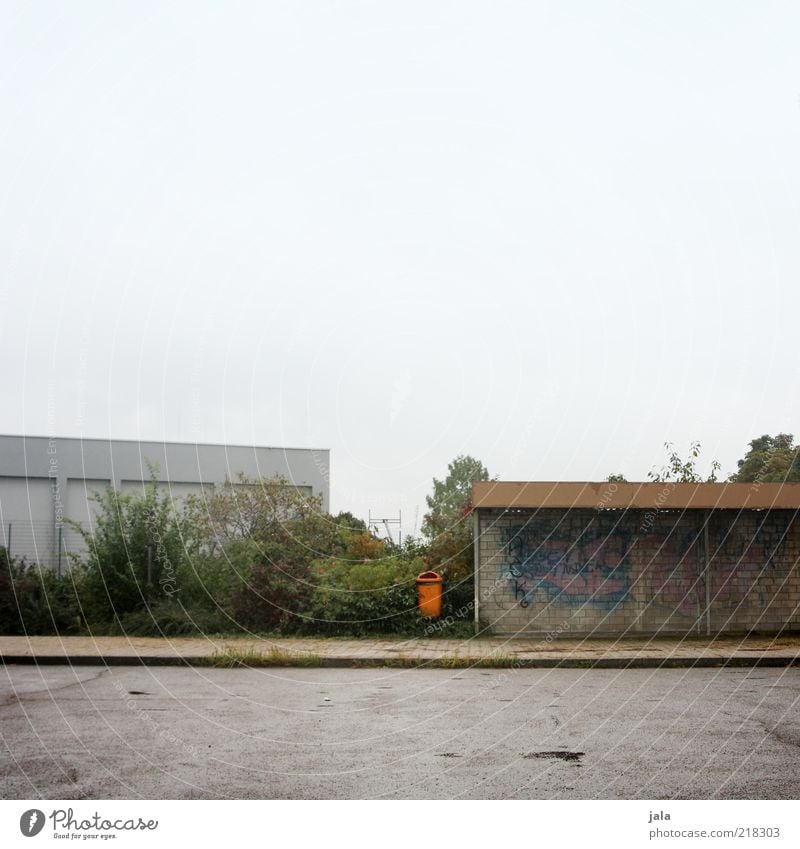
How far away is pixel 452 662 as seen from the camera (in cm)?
1181

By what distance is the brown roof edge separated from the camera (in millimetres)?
14602

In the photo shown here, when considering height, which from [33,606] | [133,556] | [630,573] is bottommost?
[33,606]

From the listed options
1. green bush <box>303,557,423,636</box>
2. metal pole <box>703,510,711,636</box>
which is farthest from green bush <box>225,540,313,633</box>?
metal pole <box>703,510,711,636</box>

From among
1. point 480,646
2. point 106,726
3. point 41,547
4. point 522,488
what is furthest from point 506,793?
point 41,547

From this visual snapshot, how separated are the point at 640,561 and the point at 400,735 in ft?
29.2

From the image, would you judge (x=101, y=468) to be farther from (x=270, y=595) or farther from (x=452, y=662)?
(x=452, y=662)

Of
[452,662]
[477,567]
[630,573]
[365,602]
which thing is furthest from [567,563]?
[452,662]

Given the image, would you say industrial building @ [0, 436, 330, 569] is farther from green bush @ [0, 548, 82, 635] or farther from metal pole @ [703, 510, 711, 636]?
metal pole @ [703, 510, 711, 636]

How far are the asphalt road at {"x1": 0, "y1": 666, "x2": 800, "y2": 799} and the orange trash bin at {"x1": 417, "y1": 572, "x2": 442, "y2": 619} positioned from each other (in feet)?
12.6

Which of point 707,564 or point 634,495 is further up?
point 634,495

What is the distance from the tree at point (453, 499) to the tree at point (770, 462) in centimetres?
492

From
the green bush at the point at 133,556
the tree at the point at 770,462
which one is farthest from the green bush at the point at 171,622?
the tree at the point at 770,462

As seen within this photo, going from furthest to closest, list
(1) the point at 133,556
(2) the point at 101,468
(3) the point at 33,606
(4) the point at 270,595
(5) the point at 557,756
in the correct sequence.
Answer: (2) the point at 101,468 → (1) the point at 133,556 → (3) the point at 33,606 → (4) the point at 270,595 → (5) the point at 557,756
